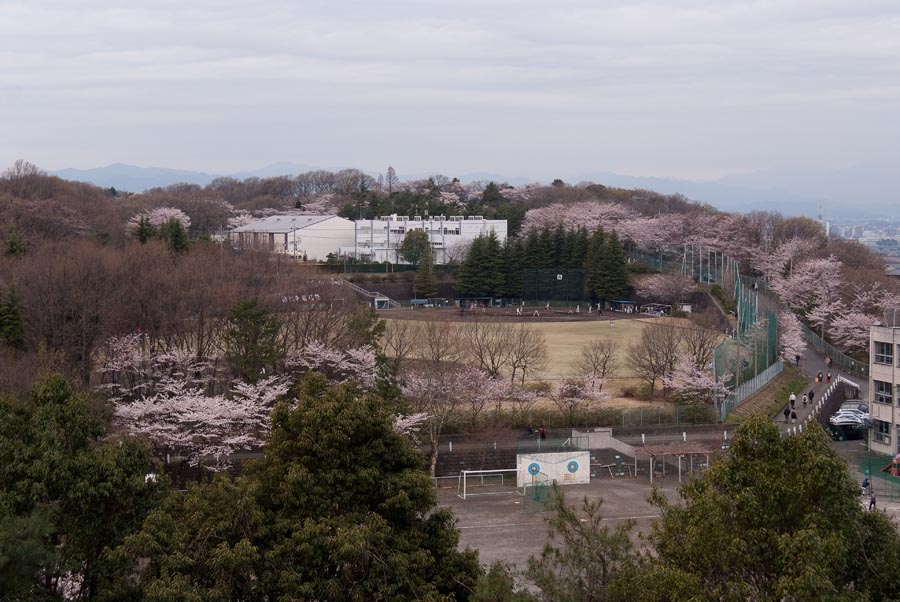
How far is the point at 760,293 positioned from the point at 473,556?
3906 centimetres

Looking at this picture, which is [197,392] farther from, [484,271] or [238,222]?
[238,222]

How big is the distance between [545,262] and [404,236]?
436 inches

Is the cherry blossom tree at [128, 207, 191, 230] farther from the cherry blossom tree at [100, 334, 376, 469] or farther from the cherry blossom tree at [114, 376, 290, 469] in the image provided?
the cherry blossom tree at [114, 376, 290, 469]

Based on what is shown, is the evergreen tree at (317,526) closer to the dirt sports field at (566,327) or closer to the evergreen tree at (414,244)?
the dirt sports field at (566,327)

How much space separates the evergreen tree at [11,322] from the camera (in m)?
20.7

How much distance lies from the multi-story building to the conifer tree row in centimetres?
2732

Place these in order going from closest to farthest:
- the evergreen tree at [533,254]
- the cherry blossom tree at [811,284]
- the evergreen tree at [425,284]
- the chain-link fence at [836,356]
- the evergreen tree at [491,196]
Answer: the chain-link fence at [836,356] → the cherry blossom tree at [811,284] → the evergreen tree at [425,284] → the evergreen tree at [533,254] → the evergreen tree at [491,196]

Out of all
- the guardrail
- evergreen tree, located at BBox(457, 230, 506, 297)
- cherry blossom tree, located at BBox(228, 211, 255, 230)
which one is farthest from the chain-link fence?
cherry blossom tree, located at BBox(228, 211, 255, 230)

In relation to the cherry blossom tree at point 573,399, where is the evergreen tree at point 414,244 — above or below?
above

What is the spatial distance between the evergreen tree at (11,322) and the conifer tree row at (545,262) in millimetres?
31511

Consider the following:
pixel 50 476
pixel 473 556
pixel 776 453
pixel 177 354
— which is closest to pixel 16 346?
pixel 177 354

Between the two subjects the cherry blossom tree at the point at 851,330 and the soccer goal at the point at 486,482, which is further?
the cherry blossom tree at the point at 851,330

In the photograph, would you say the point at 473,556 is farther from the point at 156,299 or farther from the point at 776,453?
the point at 156,299

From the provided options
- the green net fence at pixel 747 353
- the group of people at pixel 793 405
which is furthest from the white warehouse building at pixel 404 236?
the group of people at pixel 793 405
